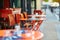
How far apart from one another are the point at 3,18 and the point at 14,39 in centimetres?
408

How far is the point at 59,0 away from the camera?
23.1 ft

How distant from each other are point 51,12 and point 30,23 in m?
2.42

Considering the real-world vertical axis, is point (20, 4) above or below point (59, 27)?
above

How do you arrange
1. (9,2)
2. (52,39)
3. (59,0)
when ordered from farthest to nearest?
(9,2) → (59,0) → (52,39)

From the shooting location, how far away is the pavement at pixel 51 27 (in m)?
6.44

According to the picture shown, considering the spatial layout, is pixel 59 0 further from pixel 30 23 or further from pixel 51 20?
pixel 51 20

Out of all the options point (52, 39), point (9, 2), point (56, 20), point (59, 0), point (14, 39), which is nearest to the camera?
point (14, 39)

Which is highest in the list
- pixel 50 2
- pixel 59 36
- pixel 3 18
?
pixel 50 2

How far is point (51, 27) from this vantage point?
8.00 m

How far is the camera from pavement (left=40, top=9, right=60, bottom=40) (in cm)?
644

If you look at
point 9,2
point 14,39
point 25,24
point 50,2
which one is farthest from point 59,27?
point 14,39

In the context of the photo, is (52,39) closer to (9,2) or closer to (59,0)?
(59,0)


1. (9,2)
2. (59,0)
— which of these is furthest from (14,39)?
(9,2)

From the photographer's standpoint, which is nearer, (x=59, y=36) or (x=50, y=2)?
(x=59, y=36)
